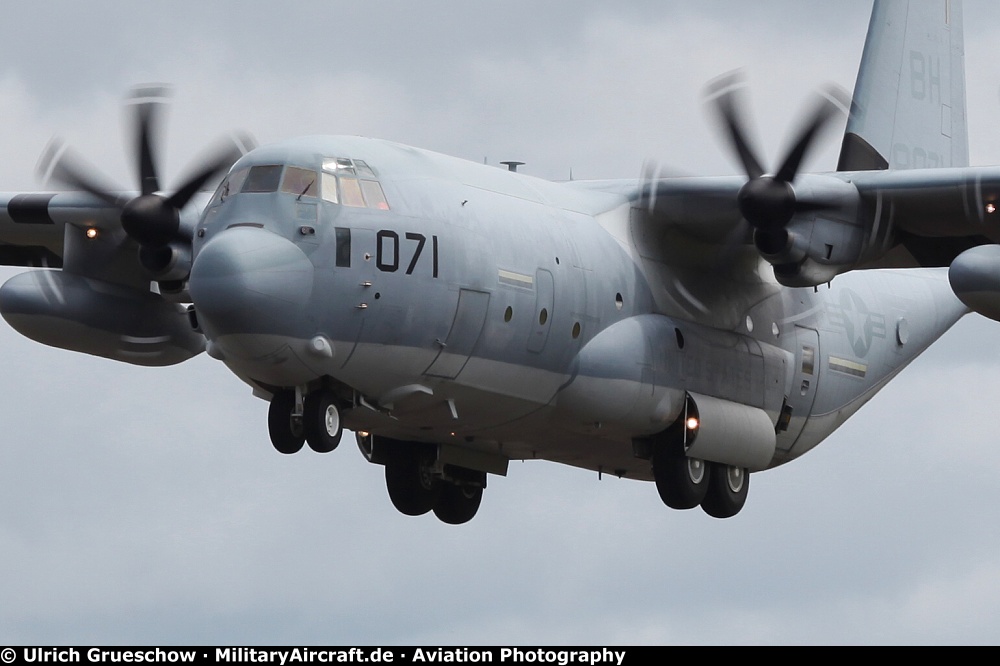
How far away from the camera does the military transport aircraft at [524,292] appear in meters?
19.8

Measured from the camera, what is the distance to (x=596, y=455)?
2406 cm

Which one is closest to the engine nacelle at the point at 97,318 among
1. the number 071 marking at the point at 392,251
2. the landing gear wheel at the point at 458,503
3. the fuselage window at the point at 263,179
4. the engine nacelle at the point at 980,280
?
the landing gear wheel at the point at 458,503

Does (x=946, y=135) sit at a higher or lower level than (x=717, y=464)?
higher

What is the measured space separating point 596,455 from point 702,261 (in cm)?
267

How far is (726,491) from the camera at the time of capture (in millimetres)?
24109

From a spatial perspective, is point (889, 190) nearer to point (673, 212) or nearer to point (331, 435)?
point (673, 212)

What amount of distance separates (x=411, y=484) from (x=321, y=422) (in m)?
4.23

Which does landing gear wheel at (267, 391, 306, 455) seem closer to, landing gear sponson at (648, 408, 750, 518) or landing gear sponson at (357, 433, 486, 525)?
landing gear sponson at (357, 433, 486, 525)

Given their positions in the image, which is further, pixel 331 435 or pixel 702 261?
pixel 702 261

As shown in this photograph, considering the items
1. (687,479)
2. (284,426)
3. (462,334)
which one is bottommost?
(687,479)

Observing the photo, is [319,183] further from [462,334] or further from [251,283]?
[462,334]

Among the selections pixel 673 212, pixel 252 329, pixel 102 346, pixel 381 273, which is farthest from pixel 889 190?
pixel 102 346

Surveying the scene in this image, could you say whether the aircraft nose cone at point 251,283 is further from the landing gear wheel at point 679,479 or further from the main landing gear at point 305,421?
the landing gear wheel at point 679,479

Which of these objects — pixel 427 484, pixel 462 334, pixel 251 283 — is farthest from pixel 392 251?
pixel 427 484
